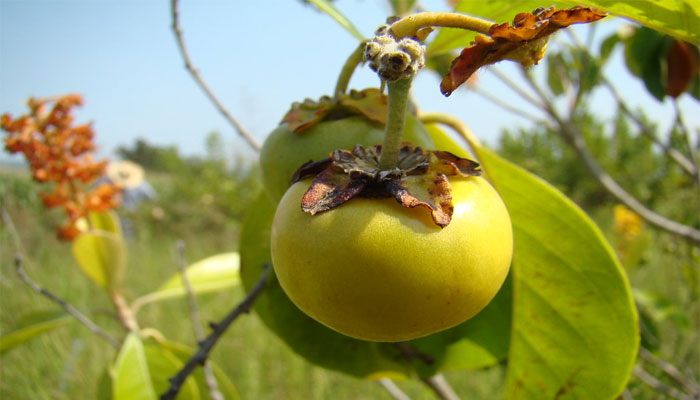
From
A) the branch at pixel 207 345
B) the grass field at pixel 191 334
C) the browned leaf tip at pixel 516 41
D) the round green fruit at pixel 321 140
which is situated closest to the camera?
the browned leaf tip at pixel 516 41

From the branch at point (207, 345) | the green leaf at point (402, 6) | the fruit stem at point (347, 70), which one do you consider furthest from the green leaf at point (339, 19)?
the green leaf at point (402, 6)

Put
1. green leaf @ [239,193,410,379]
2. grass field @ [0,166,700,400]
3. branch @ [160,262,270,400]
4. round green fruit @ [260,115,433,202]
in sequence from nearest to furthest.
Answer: round green fruit @ [260,115,433,202] < branch @ [160,262,270,400] < green leaf @ [239,193,410,379] < grass field @ [0,166,700,400]

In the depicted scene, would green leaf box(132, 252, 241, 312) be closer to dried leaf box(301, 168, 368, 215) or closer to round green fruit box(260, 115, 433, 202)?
round green fruit box(260, 115, 433, 202)

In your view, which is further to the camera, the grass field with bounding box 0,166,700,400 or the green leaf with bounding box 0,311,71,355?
the grass field with bounding box 0,166,700,400

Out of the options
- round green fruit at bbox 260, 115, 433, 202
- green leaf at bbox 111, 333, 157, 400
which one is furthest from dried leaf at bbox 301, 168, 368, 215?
green leaf at bbox 111, 333, 157, 400

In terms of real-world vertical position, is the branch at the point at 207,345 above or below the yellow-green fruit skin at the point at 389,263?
below

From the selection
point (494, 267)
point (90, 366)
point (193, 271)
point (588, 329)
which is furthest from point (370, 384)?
point (494, 267)

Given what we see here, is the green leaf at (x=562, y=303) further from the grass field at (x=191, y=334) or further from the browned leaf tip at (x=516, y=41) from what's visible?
the grass field at (x=191, y=334)
